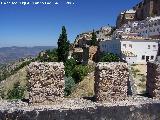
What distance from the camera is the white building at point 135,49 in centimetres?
4375

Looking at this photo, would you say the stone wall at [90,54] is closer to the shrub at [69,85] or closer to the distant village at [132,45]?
the distant village at [132,45]

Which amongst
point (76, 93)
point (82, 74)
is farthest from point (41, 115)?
point (82, 74)

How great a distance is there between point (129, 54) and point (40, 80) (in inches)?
1391

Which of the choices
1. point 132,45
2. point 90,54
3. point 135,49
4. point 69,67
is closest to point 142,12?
point 90,54

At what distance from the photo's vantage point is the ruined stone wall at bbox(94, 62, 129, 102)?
941 cm

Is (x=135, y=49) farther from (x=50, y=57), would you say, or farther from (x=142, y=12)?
(x=142, y=12)

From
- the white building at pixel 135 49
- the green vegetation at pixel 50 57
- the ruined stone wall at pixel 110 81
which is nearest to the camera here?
the ruined stone wall at pixel 110 81

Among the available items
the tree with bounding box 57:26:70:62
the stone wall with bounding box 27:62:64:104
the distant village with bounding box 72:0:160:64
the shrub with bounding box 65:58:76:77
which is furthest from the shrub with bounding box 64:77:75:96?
the stone wall with bounding box 27:62:64:104

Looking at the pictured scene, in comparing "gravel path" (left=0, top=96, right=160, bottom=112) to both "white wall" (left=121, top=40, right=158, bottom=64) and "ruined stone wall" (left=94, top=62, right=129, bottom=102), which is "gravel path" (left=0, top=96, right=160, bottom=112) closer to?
"ruined stone wall" (left=94, top=62, right=129, bottom=102)

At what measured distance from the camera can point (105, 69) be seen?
9414mm

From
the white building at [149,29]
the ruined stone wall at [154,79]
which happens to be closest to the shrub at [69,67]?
the white building at [149,29]

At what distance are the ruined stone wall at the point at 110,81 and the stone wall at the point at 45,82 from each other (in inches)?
40.4

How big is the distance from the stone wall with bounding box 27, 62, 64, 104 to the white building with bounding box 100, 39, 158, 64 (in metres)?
34.2

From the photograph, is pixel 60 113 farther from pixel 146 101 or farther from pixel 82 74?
pixel 82 74
